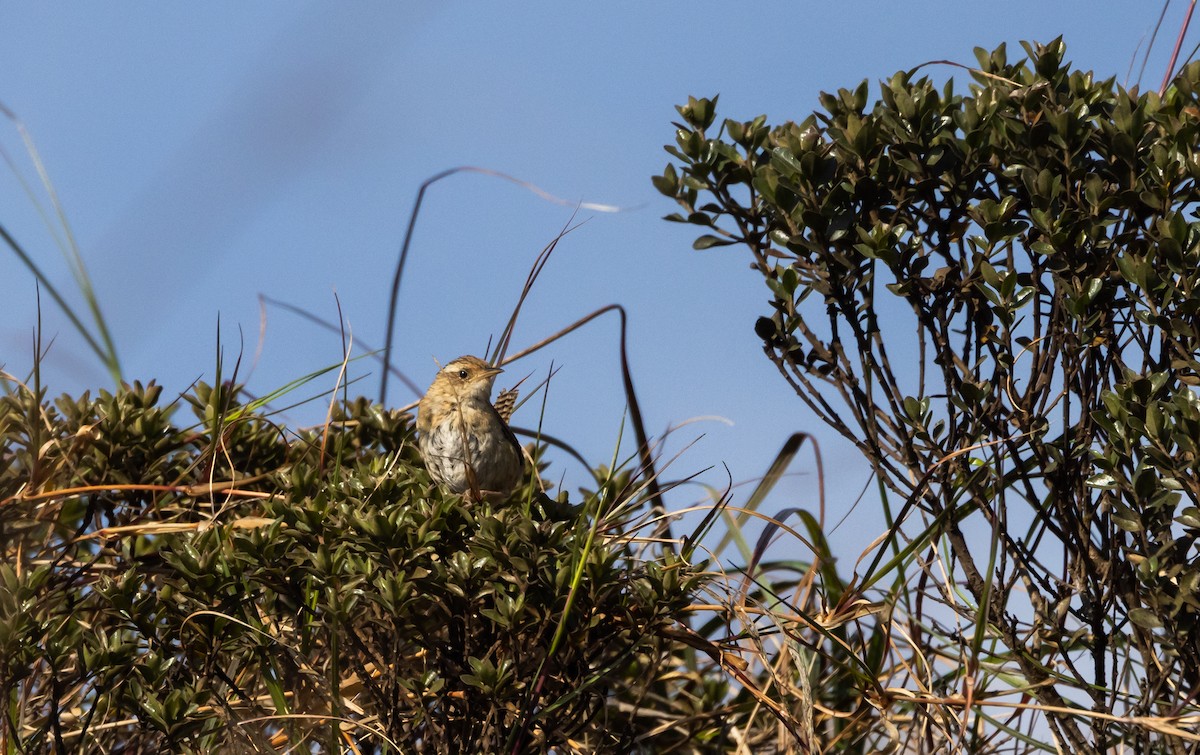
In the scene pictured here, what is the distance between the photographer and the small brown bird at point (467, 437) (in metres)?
5.05

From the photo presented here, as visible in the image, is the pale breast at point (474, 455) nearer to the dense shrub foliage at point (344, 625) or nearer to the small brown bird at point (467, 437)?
the small brown bird at point (467, 437)

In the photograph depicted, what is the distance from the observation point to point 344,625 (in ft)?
12.4

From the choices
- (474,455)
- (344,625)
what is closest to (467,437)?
(474,455)

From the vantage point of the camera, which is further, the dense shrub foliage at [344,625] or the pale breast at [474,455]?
the pale breast at [474,455]

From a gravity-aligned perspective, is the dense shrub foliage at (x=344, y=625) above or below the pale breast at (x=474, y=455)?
below

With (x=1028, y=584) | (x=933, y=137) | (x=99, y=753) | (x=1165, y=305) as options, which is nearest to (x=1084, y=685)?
(x=1028, y=584)

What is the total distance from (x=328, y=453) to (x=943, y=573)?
2.62 meters

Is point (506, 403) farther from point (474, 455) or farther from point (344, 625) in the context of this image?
point (344, 625)

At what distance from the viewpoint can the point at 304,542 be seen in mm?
A: 3965

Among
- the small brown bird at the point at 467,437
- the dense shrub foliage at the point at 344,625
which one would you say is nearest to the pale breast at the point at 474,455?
the small brown bird at the point at 467,437

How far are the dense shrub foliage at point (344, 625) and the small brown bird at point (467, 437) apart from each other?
0.40 m

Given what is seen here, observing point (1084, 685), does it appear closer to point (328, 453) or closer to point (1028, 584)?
point (1028, 584)

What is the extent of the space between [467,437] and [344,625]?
1274 millimetres

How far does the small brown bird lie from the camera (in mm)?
5047
